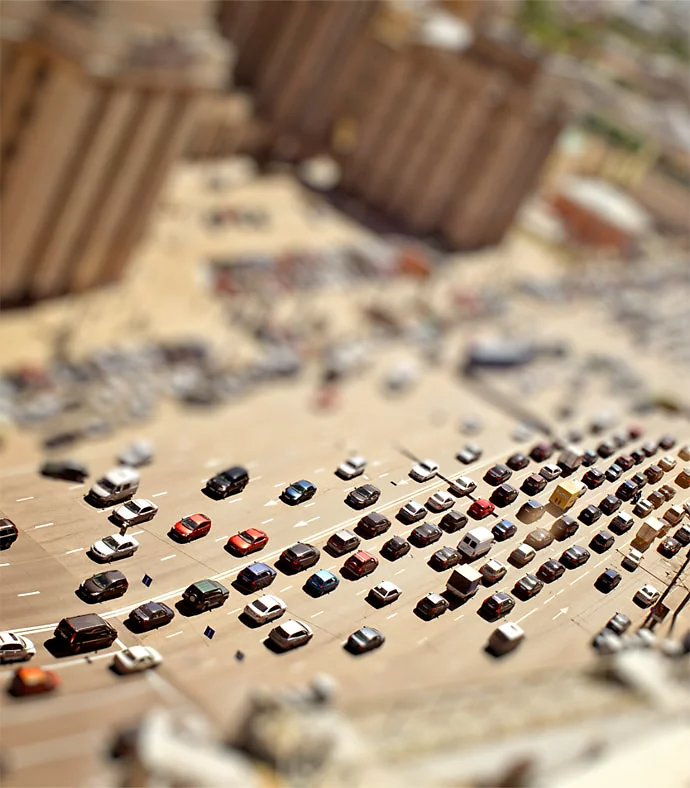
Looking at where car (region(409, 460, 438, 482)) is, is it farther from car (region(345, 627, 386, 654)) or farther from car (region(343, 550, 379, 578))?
car (region(345, 627, 386, 654))

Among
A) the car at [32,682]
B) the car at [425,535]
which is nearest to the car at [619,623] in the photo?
the car at [425,535]

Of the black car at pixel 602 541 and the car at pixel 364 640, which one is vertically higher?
the black car at pixel 602 541

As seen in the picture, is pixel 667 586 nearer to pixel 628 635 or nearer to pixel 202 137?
pixel 628 635

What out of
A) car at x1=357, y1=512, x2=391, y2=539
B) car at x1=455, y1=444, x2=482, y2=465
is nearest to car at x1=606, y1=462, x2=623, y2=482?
car at x1=455, y1=444, x2=482, y2=465

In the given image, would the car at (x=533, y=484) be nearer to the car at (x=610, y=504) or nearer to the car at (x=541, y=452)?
the car at (x=541, y=452)

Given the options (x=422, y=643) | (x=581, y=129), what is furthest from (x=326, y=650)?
A: (x=581, y=129)
